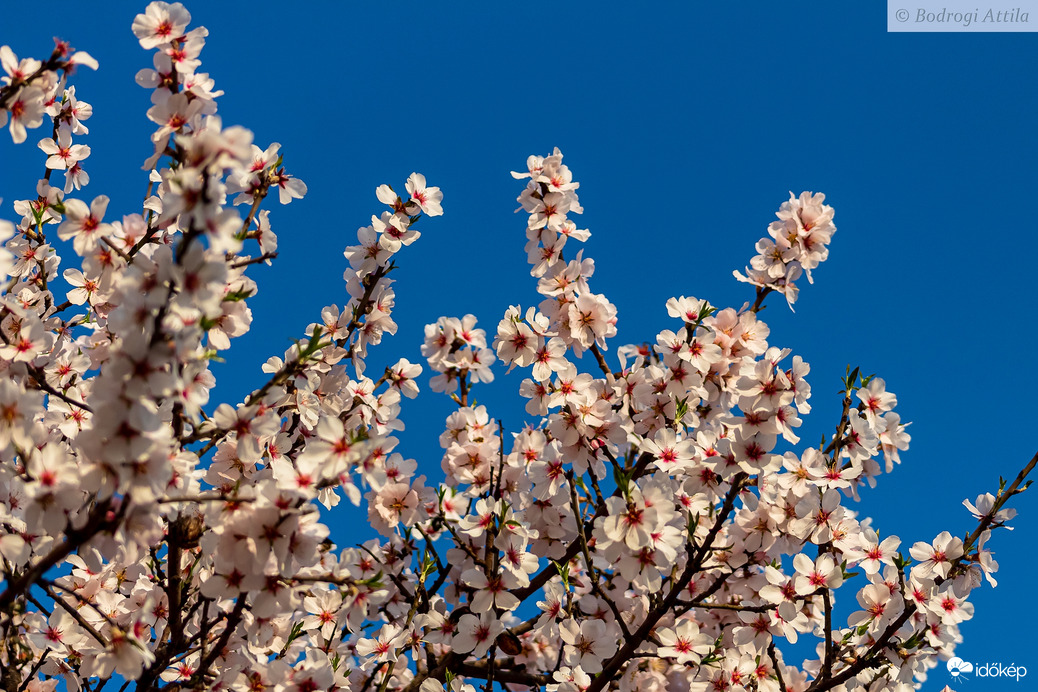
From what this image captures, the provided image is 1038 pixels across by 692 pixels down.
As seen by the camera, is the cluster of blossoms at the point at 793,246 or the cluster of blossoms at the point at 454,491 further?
the cluster of blossoms at the point at 793,246

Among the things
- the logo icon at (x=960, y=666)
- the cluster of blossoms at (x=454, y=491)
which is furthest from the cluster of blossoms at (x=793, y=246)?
the logo icon at (x=960, y=666)

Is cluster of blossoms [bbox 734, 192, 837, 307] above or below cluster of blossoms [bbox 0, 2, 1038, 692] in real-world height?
above

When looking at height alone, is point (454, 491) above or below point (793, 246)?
below

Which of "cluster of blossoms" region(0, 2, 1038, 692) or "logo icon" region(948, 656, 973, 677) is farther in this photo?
"logo icon" region(948, 656, 973, 677)

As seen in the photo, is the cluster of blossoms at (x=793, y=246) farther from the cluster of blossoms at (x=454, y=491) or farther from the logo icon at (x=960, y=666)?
the logo icon at (x=960, y=666)

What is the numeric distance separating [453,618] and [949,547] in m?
3.39

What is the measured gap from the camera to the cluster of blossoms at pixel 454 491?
3.51 meters

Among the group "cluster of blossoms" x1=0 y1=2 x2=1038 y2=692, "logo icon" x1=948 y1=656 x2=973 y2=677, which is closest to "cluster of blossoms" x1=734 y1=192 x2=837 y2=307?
"cluster of blossoms" x1=0 y1=2 x2=1038 y2=692

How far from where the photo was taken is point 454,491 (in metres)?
4.96

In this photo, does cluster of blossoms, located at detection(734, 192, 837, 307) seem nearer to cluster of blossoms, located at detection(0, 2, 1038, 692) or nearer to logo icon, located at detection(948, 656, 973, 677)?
cluster of blossoms, located at detection(0, 2, 1038, 692)

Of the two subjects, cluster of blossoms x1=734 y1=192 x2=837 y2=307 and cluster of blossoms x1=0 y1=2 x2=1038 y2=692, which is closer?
cluster of blossoms x1=0 y1=2 x2=1038 y2=692

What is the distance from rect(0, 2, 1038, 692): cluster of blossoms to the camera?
351cm

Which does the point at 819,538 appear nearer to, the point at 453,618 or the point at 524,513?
the point at 524,513

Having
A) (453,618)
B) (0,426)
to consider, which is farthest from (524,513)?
(0,426)
